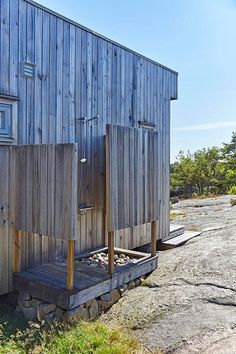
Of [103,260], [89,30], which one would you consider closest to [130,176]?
[103,260]

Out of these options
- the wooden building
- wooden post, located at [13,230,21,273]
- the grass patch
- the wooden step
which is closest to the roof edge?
the wooden building

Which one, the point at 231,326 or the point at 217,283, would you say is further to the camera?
the point at 217,283

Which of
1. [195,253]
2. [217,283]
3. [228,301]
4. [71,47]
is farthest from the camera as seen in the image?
[195,253]

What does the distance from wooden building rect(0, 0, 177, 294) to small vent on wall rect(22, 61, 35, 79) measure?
0.01m

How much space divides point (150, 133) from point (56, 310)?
8.67 ft

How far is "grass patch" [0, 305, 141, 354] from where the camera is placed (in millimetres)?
2723

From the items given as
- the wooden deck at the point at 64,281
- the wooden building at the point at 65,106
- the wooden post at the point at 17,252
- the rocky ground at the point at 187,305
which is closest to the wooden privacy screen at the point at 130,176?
the wooden building at the point at 65,106

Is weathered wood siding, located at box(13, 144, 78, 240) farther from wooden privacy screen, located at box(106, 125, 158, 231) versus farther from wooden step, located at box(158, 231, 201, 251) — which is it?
wooden step, located at box(158, 231, 201, 251)

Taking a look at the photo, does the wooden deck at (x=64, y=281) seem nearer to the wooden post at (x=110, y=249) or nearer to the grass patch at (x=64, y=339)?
the wooden post at (x=110, y=249)

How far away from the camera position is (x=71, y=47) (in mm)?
4438

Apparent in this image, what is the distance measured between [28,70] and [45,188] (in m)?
1.50

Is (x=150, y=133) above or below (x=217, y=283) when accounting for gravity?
above

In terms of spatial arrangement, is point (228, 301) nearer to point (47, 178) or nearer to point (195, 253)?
point (195, 253)

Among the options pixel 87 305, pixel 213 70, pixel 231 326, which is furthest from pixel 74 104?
pixel 213 70
